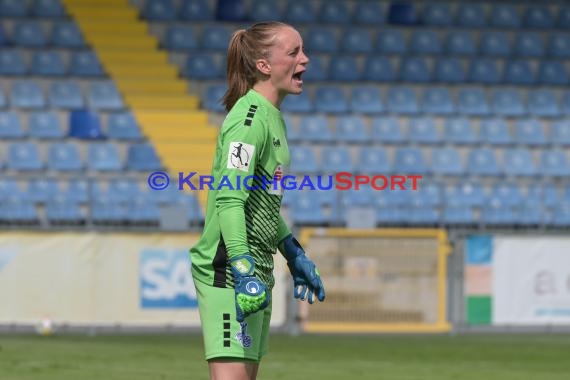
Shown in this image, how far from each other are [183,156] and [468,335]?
6734mm

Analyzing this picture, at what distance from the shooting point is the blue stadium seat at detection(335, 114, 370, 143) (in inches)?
850

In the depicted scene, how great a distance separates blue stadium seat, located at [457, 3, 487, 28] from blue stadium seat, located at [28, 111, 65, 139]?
811 cm

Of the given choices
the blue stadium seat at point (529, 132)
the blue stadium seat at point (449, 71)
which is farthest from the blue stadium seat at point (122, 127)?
the blue stadium seat at point (529, 132)

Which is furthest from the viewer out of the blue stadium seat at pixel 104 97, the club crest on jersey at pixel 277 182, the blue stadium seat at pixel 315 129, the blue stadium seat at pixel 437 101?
the blue stadium seat at pixel 437 101

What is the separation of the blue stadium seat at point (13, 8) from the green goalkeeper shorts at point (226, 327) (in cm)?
1872

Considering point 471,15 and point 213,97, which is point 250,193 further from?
point 471,15

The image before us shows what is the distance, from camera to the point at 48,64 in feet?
71.2

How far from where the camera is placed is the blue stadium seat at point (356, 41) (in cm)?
2328

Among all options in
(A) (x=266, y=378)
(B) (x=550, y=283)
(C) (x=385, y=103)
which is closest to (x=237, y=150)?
(A) (x=266, y=378)

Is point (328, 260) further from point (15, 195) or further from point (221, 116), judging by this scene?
point (221, 116)

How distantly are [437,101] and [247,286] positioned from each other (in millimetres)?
18857

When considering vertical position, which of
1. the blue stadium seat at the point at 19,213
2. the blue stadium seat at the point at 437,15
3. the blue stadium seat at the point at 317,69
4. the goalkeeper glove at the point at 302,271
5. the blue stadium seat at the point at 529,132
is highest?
the blue stadium seat at the point at 437,15

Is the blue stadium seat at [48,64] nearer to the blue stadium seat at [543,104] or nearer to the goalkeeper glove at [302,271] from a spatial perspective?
the blue stadium seat at [543,104]

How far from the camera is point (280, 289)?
52.4 ft
